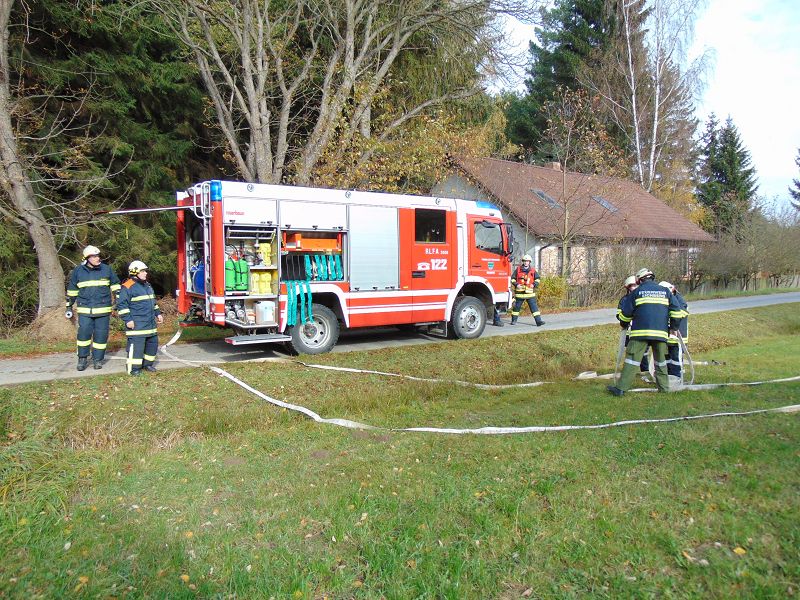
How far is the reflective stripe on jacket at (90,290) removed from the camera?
877 cm

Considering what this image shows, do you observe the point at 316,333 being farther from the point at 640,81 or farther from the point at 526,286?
the point at 640,81

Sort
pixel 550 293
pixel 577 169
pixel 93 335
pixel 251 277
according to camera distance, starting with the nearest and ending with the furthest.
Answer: pixel 93 335 → pixel 251 277 → pixel 550 293 → pixel 577 169

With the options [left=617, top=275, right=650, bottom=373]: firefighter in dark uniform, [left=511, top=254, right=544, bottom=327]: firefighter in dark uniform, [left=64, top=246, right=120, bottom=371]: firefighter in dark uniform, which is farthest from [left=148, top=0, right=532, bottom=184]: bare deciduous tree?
[left=617, top=275, right=650, bottom=373]: firefighter in dark uniform

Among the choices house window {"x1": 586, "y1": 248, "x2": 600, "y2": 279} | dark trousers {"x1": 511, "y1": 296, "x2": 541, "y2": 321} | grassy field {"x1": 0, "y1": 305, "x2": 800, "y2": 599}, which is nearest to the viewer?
grassy field {"x1": 0, "y1": 305, "x2": 800, "y2": 599}

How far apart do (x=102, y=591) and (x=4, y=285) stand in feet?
44.3

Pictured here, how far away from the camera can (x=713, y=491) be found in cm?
433

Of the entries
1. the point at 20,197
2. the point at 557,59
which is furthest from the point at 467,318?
the point at 557,59

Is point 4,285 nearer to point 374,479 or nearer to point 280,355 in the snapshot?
point 280,355

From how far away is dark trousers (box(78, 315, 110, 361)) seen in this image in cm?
894

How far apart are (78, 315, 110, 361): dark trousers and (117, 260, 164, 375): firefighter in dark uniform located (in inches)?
22.9

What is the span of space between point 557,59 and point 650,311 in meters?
34.3

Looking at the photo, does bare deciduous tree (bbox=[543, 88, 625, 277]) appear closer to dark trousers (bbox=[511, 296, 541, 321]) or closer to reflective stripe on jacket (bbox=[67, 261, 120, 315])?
dark trousers (bbox=[511, 296, 541, 321])

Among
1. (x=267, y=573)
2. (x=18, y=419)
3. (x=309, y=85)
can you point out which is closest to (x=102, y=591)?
(x=267, y=573)

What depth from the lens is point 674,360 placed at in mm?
8883
